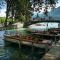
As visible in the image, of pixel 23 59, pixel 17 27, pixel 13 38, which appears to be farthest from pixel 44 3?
pixel 17 27

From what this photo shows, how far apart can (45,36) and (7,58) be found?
16733 millimetres

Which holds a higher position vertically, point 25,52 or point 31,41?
point 31,41

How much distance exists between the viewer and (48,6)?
1548 cm

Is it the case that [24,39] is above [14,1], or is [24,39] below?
below

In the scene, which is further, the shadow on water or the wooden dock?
the wooden dock

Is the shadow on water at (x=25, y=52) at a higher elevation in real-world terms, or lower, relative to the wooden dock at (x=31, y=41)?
lower

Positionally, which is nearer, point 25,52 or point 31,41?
point 25,52

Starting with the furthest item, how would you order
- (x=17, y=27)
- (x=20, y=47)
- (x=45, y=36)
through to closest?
1. (x=17, y=27)
2. (x=45, y=36)
3. (x=20, y=47)

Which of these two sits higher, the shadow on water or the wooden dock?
the wooden dock

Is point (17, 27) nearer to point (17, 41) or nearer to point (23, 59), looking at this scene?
point (17, 41)

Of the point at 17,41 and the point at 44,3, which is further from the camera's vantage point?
the point at 17,41

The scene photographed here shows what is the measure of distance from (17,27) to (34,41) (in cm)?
5254

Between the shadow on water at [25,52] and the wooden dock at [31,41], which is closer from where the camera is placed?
the shadow on water at [25,52]

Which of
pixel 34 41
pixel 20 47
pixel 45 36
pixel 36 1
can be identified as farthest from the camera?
pixel 45 36
